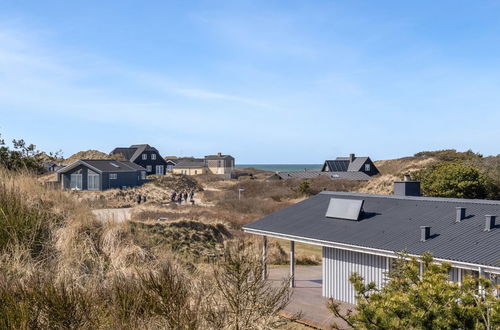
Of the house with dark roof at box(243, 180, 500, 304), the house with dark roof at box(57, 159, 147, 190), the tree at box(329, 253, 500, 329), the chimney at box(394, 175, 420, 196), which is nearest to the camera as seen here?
the tree at box(329, 253, 500, 329)

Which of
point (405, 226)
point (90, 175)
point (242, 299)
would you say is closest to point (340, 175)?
point (90, 175)

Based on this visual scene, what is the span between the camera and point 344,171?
7856 cm

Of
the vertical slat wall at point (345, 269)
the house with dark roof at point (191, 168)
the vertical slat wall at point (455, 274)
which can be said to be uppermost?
the house with dark roof at point (191, 168)

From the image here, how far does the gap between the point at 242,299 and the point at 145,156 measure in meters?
74.4

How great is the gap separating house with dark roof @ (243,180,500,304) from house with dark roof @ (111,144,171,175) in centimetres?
6274

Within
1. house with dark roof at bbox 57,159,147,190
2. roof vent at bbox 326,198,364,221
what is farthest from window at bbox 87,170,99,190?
roof vent at bbox 326,198,364,221

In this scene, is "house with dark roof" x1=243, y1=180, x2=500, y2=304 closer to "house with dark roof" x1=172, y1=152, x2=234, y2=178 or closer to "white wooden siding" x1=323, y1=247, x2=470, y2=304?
"white wooden siding" x1=323, y1=247, x2=470, y2=304

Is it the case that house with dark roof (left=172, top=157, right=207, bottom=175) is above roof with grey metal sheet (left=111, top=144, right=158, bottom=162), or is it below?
below

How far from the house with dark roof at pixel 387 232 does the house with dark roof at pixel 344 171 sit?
52.1m

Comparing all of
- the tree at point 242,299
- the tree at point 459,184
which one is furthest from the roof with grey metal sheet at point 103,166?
the tree at point 242,299

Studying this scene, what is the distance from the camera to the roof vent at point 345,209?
54.2 ft

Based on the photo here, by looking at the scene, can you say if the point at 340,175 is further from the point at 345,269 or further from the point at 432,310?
the point at 432,310

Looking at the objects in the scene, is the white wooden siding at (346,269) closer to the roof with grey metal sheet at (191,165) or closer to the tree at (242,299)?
the tree at (242,299)

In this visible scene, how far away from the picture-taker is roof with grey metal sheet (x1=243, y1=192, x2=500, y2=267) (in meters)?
12.6
